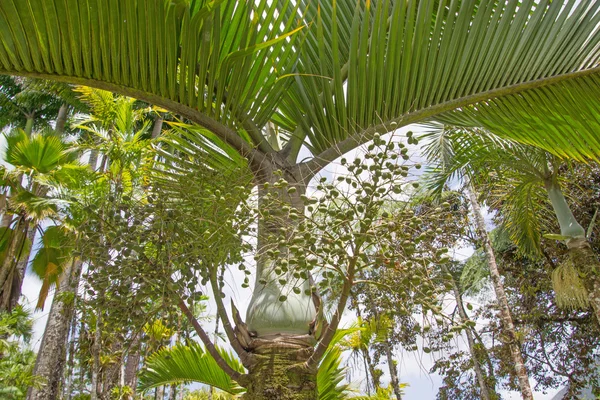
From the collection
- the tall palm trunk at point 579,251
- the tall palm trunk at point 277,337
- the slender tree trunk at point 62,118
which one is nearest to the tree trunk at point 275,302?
the tall palm trunk at point 277,337

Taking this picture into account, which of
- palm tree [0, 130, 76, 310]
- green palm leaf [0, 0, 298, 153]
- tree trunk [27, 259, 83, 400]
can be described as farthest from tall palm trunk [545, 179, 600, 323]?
tree trunk [27, 259, 83, 400]

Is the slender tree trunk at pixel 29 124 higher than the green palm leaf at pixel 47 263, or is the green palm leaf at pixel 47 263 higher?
the slender tree trunk at pixel 29 124

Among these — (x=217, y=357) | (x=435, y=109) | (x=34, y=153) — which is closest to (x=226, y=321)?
(x=217, y=357)

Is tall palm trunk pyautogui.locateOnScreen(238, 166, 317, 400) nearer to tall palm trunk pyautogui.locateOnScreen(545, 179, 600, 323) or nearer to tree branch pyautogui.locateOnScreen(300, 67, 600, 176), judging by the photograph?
tree branch pyautogui.locateOnScreen(300, 67, 600, 176)

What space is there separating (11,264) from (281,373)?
9.03 meters

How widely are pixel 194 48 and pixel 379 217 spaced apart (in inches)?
34.6

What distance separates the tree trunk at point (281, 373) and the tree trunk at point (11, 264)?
338 inches

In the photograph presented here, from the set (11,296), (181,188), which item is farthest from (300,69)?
(11,296)

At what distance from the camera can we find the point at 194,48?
1.64 meters

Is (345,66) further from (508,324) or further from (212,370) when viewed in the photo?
(508,324)

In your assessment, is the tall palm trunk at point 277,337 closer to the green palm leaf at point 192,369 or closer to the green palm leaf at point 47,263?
the green palm leaf at point 192,369

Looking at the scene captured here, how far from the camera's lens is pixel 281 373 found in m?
1.62

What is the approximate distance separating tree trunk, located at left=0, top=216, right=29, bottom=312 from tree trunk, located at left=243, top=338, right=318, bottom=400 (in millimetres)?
8576

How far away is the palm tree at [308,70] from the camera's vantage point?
1.53 meters
